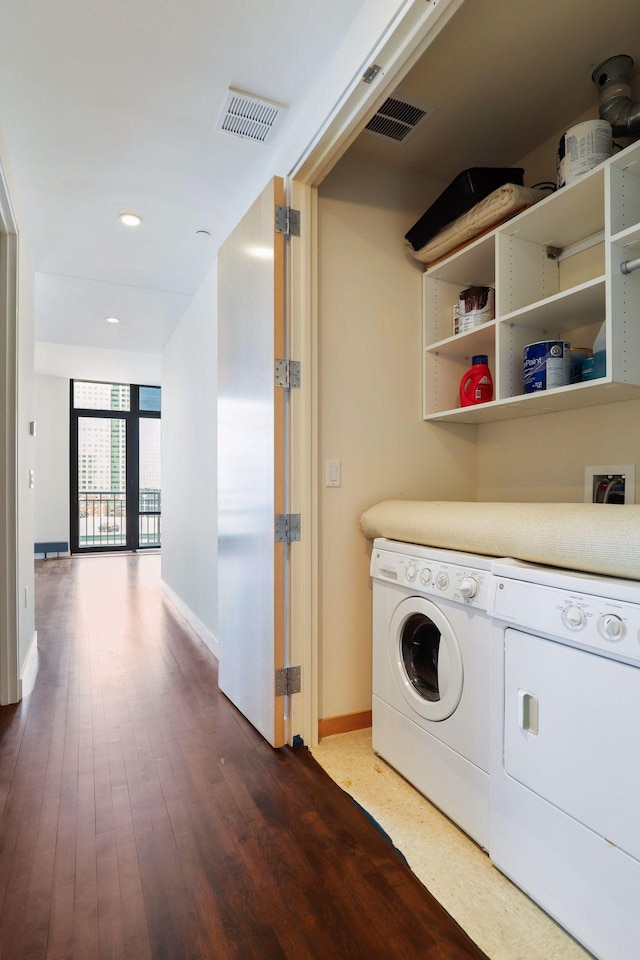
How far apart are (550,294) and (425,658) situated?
1457 mm

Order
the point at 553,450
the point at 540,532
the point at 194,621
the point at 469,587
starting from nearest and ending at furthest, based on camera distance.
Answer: the point at 540,532 < the point at 469,587 < the point at 553,450 < the point at 194,621

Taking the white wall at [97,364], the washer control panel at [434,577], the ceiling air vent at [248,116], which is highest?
the white wall at [97,364]

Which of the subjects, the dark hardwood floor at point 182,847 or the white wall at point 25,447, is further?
the white wall at point 25,447

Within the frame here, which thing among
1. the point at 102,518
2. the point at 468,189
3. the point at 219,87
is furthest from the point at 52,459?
the point at 468,189

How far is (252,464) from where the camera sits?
89.4 inches

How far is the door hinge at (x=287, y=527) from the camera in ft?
6.75

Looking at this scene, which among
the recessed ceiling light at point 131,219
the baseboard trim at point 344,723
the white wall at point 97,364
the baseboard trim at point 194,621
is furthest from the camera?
the white wall at point 97,364

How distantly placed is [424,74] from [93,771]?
2.79 metres

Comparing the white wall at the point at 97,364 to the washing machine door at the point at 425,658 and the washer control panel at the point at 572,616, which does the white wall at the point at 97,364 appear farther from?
the washer control panel at the point at 572,616

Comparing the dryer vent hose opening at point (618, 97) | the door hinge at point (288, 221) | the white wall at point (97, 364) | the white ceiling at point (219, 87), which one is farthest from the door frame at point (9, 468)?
the white wall at point (97, 364)

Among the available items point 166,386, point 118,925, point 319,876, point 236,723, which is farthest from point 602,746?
point 166,386

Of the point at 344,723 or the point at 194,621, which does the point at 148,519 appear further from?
the point at 344,723

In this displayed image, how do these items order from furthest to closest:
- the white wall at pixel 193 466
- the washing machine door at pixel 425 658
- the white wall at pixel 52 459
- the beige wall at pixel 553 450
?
the white wall at pixel 52 459 < the white wall at pixel 193 466 < the beige wall at pixel 553 450 < the washing machine door at pixel 425 658

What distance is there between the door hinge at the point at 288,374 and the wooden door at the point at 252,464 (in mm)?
28
